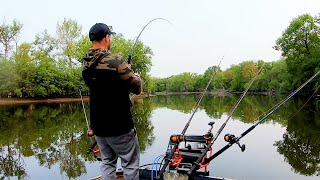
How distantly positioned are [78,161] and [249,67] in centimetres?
10246

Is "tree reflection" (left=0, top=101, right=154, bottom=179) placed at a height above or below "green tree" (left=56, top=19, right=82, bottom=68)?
below

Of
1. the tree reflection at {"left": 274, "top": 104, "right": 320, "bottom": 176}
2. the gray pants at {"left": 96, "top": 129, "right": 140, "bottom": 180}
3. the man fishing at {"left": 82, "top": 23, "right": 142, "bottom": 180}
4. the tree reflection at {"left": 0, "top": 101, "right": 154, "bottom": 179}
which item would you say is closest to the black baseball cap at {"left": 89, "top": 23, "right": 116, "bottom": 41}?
the man fishing at {"left": 82, "top": 23, "right": 142, "bottom": 180}

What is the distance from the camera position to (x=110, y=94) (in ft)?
11.3

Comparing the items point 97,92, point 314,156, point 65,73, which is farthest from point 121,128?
point 65,73

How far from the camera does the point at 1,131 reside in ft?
59.4

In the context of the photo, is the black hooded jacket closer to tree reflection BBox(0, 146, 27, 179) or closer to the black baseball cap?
the black baseball cap

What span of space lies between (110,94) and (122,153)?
2.23ft

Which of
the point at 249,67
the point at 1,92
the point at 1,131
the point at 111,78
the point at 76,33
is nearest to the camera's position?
the point at 111,78

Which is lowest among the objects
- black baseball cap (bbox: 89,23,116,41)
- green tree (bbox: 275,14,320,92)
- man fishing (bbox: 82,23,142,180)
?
man fishing (bbox: 82,23,142,180)

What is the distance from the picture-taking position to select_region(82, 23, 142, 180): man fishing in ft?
11.0

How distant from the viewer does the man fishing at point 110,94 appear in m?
3.34

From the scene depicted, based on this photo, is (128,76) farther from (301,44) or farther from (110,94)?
(301,44)

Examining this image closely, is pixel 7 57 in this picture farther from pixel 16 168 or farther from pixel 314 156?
pixel 314 156

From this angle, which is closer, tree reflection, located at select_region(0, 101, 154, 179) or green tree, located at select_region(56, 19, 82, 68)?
tree reflection, located at select_region(0, 101, 154, 179)
